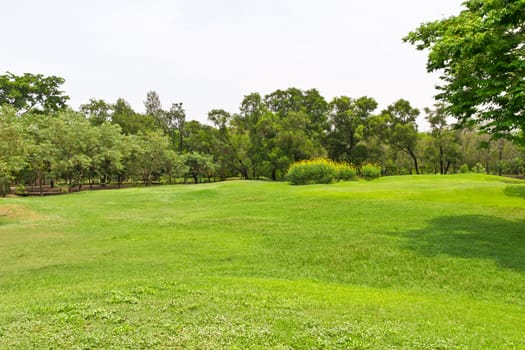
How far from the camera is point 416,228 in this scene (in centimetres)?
1172

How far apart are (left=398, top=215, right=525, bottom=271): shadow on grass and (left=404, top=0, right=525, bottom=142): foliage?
3.15 meters

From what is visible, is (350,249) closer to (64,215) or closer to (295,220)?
Result: (295,220)

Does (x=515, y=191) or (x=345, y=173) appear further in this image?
(x=345, y=173)

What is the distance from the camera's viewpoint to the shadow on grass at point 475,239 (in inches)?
340

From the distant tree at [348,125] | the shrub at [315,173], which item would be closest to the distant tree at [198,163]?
the distant tree at [348,125]

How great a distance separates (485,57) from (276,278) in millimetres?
9250

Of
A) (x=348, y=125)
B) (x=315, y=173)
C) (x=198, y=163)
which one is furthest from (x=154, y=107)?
(x=315, y=173)

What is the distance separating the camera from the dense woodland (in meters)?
37.7

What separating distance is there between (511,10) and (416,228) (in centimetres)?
705

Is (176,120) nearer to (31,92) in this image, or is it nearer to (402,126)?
(31,92)

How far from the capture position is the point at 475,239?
10102mm


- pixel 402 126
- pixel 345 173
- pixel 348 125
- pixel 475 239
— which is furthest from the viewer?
pixel 348 125

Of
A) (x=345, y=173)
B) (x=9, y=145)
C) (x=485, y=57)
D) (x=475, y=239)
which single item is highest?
(x=485, y=57)

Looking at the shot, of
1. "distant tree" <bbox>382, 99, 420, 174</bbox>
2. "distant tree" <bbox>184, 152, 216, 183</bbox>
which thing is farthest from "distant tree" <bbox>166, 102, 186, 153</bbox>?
"distant tree" <bbox>382, 99, 420, 174</bbox>
